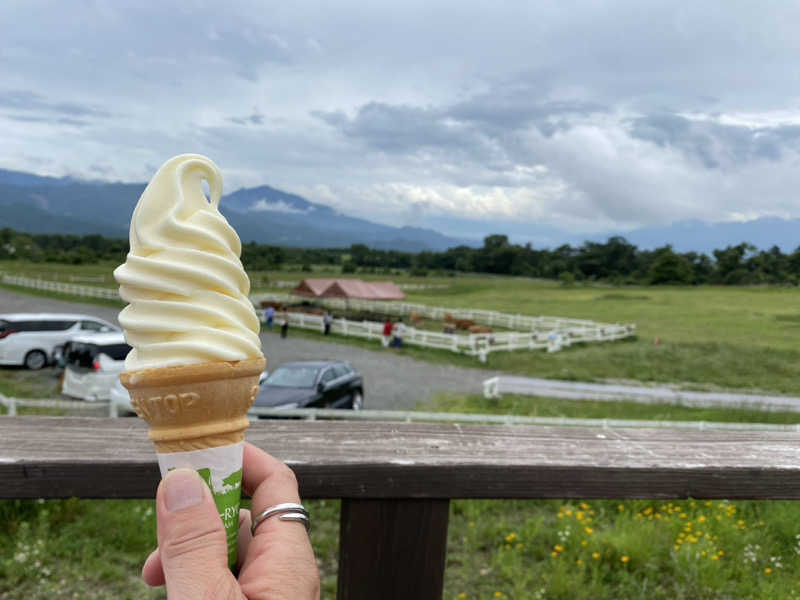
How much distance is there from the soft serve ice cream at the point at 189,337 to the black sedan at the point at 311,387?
8.00 meters

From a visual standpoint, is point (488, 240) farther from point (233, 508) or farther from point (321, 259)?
point (233, 508)

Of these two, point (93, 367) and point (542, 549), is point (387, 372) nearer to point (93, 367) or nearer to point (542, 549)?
point (93, 367)

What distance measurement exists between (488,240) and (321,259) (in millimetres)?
17224

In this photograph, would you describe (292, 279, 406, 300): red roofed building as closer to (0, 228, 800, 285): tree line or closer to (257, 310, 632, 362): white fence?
(257, 310, 632, 362): white fence

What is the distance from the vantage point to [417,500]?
1.37m

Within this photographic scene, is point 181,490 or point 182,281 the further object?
point 182,281

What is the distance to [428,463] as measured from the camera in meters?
1.35

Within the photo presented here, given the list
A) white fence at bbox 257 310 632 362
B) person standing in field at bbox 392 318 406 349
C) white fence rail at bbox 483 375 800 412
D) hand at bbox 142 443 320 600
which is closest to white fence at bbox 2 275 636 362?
white fence at bbox 257 310 632 362

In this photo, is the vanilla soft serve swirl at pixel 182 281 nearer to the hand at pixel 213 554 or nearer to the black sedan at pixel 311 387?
the hand at pixel 213 554

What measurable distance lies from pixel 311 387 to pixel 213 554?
9.03 metres

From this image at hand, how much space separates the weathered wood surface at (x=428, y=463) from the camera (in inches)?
52.7

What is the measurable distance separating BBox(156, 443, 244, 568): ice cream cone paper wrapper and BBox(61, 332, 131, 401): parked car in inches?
433

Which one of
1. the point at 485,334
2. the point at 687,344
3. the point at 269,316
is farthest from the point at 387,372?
the point at 269,316

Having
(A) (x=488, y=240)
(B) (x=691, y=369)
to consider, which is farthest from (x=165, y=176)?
(A) (x=488, y=240)
